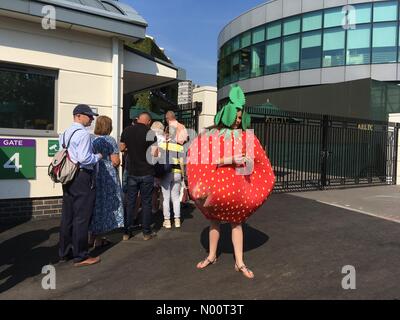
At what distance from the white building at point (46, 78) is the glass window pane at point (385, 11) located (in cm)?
2029

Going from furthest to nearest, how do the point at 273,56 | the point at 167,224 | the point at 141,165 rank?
1. the point at 273,56
2. the point at 167,224
3. the point at 141,165

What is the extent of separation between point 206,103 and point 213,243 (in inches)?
193

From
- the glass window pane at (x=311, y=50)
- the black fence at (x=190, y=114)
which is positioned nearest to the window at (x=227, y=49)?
the glass window pane at (x=311, y=50)

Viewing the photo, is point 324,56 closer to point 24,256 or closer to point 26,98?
point 26,98

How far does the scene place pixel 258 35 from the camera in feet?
96.6

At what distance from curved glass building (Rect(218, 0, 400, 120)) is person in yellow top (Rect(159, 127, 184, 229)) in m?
14.0

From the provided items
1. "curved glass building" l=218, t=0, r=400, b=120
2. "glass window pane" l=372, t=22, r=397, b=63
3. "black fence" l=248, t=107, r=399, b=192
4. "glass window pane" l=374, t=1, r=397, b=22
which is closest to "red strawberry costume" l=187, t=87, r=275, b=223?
"black fence" l=248, t=107, r=399, b=192

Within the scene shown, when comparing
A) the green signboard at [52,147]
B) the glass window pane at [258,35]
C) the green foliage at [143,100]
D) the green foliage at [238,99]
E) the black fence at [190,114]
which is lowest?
the green signboard at [52,147]

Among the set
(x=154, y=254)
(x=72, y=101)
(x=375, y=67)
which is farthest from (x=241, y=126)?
(x=375, y=67)

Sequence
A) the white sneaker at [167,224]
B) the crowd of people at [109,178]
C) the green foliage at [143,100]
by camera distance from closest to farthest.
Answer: the crowd of people at [109,178]
the white sneaker at [167,224]
the green foliage at [143,100]

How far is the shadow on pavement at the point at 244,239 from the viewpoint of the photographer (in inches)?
218

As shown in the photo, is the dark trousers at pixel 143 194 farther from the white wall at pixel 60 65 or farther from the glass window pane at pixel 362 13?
the glass window pane at pixel 362 13

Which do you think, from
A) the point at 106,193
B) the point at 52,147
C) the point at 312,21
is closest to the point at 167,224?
the point at 106,193

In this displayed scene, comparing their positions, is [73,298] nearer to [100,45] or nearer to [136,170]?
[136,170]
